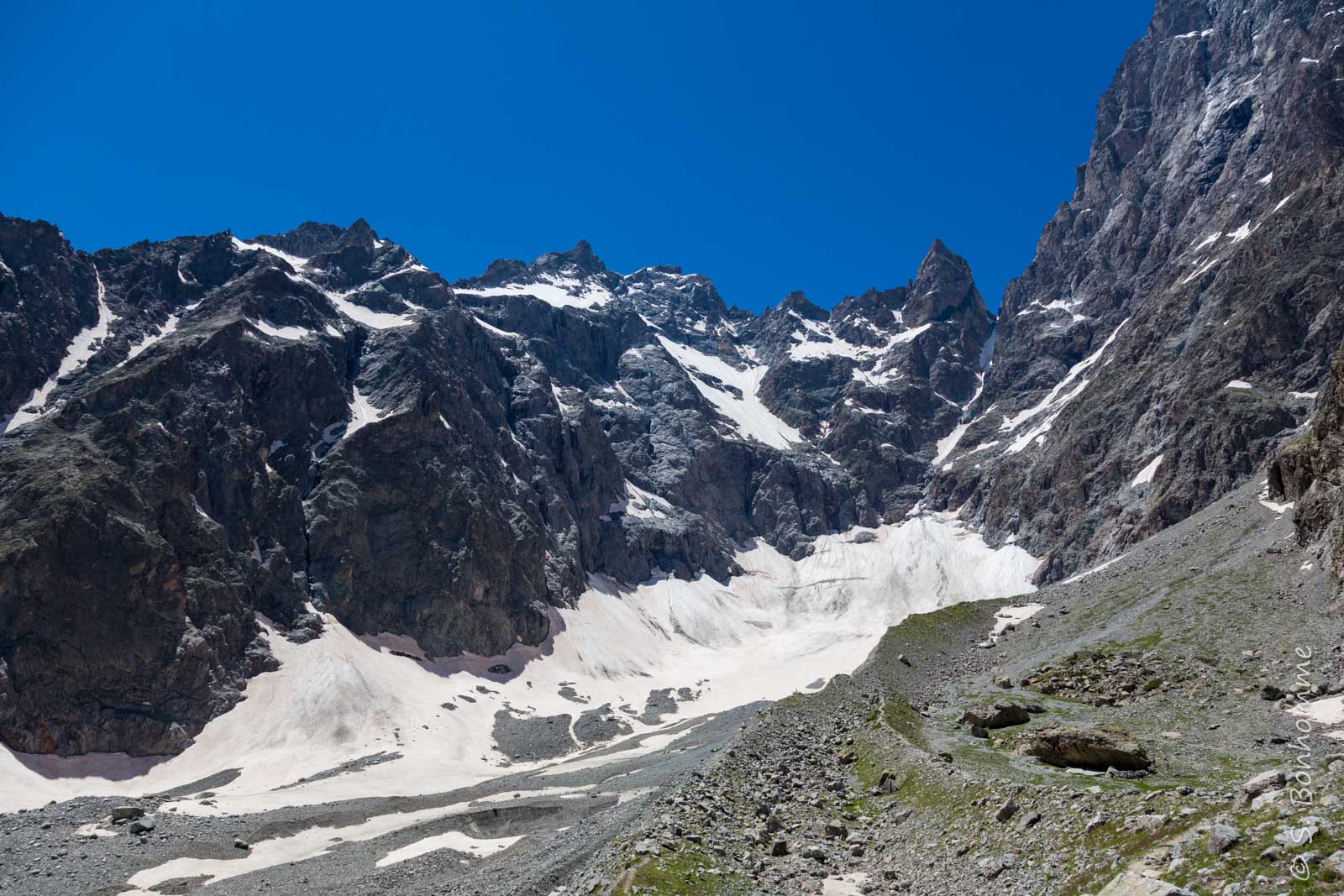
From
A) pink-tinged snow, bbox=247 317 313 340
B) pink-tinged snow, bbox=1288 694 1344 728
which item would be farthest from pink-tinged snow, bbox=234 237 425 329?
pink-tinged snow, bbox=1288 694 1344 728

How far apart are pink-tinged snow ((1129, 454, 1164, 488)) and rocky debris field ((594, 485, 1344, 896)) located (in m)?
86.2

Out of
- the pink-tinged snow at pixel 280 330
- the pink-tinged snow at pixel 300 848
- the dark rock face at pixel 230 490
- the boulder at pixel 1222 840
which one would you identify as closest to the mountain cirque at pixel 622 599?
the boulder at pixel 1222 840

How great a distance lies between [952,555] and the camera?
199 meters

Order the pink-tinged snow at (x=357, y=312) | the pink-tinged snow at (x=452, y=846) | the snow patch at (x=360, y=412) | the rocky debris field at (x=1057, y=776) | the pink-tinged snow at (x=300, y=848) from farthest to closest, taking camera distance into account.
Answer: the pink-tinged snow at (x=357, y=312), the snow patch at (x=360, y=412), the pink-tinged snow at (x=452, y=846), the pink-tinged snow at (x=300, y=848), the rocky debris field at (x=1057, y=776)

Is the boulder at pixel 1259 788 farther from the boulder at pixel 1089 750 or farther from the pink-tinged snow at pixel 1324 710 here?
the pink-tinged snow at pixel 1324 710

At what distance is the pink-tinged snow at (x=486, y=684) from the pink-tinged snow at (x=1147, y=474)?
3315 centimetres

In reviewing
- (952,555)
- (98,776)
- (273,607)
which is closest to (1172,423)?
(952,555)

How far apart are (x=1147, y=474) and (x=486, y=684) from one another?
→ 11782cm

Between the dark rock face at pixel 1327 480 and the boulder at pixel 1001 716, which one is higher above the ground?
the dark rock face at pixel 1327 480

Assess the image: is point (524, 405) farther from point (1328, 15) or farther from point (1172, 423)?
point (1328, 15)

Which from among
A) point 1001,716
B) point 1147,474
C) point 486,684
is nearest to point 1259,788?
point 1001,716

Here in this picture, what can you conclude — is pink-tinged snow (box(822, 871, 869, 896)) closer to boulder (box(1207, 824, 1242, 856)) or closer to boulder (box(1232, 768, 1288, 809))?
boulder (box(1232, 768, 1288, 809))

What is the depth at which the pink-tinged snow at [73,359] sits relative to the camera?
129 metres

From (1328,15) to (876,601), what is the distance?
544 feet
